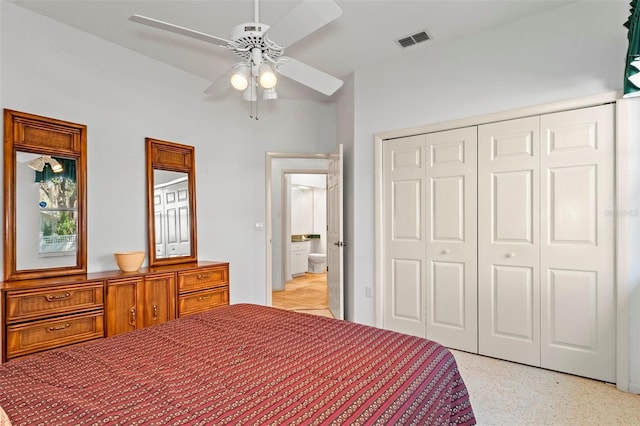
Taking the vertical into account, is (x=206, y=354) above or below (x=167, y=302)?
above

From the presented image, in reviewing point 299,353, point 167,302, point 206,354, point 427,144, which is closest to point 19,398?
point 206,354

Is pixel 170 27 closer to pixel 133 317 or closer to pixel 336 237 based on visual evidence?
pixel 133 317

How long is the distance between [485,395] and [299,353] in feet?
5.23

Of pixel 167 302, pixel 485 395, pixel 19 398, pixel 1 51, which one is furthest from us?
pixel 167 302

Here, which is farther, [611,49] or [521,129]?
[521,129]

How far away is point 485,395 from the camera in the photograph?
7.66 ft

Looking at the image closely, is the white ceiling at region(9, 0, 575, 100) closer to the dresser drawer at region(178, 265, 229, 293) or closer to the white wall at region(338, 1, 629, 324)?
the white wall at region(338, 1, 629, 324)

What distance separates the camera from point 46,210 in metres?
2.67

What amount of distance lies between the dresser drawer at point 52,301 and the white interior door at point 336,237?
2174mm

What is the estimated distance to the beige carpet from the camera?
206cm

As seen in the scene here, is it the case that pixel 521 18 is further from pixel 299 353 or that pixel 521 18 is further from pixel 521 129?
pixel 299 353

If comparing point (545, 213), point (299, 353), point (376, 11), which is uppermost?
point (376, 11)

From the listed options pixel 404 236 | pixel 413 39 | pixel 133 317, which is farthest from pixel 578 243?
pixel 133 317

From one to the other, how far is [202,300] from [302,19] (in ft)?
8.80
